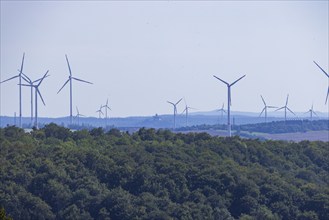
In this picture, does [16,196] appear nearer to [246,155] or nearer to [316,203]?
[316,203]

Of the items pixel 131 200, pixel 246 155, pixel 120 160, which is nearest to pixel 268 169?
pixel 246 155

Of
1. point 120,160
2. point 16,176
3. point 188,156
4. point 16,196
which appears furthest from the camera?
point 188,156

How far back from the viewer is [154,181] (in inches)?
3711

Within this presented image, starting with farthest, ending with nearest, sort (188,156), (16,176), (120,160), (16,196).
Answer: (188,156) < (120,160) < (16,176) < (16,196)

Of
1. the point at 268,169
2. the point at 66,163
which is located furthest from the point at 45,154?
the point at 268,169

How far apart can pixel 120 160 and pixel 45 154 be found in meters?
6.98

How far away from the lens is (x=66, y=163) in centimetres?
9888

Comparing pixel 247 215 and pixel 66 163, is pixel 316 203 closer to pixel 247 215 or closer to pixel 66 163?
Result: pixel 247 215

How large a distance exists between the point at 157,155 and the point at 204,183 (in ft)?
36.1

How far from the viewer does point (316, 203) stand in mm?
91375

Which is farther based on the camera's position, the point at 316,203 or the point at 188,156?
the point at 188,156

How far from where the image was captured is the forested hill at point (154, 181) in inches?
3415

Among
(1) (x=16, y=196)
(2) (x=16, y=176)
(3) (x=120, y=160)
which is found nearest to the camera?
(1) (x=16, y=196)

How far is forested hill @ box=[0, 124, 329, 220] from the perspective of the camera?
3415 inches
